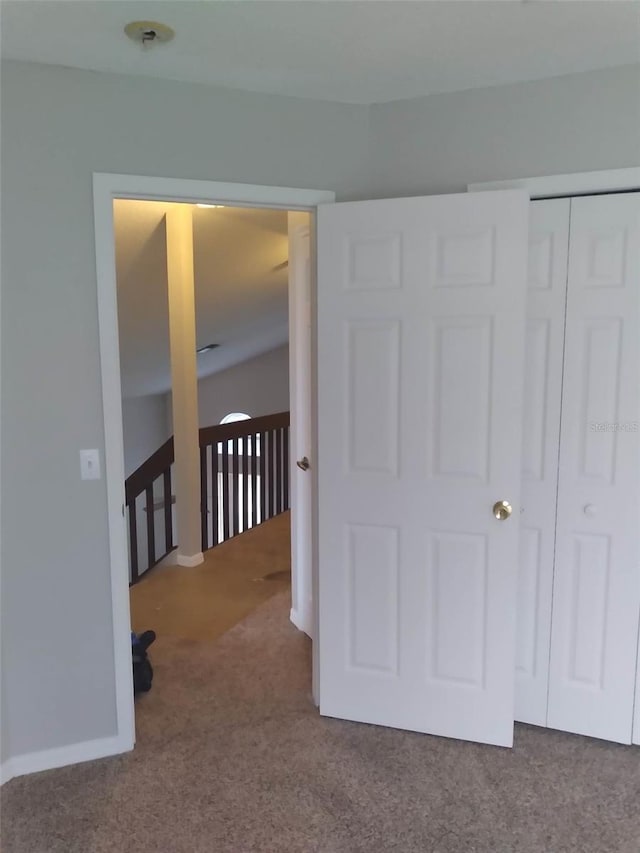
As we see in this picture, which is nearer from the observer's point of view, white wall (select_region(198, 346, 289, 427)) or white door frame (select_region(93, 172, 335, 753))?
white door frame (select_region(93, 172, 335, 753))

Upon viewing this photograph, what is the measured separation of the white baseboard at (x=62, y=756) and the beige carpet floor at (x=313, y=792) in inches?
1.4

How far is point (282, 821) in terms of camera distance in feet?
6.28

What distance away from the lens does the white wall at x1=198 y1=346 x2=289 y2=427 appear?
874cm

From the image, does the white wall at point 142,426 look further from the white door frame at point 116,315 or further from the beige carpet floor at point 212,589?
the white door frame at point 116,315

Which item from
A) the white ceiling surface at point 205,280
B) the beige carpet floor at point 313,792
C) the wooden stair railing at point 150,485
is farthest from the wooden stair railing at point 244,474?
the beige carpet floor at point 313,792

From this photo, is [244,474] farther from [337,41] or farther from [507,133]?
[337,41]

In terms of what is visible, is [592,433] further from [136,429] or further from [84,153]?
[136,429]

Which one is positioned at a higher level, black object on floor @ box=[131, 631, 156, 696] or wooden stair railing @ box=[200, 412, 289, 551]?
wooden stair railing @ box=[200, 412, 289, 551]

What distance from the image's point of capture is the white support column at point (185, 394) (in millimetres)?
3807

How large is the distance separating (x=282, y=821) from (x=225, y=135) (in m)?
2.25

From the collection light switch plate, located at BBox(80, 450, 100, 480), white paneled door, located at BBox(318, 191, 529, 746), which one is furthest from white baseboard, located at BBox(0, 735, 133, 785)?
light switch plate, located at BBox(80, 450, 100, 480)

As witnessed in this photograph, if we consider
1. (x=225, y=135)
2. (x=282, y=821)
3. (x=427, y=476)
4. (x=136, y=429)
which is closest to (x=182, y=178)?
(x=225, y=135)

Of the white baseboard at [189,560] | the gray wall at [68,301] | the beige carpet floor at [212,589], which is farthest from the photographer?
the white baseboard at [189,560]

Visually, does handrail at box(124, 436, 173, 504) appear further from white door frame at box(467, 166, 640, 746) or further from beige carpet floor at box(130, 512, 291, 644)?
white door frame at box(467, 166, 640, 746)
